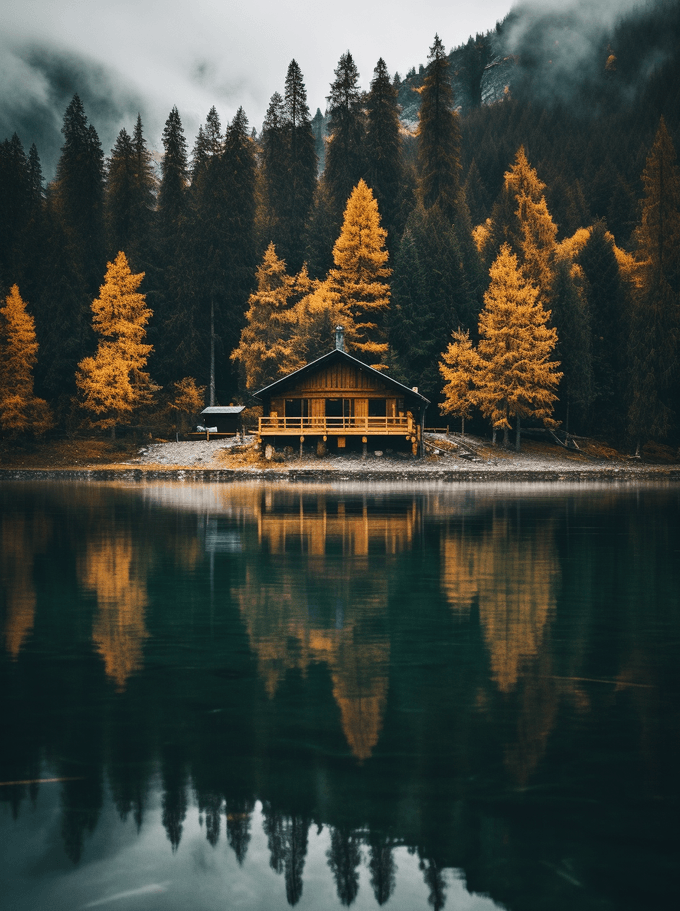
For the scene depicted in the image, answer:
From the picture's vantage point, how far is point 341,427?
2157 inches

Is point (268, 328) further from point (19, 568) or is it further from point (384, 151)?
point (19, 568)

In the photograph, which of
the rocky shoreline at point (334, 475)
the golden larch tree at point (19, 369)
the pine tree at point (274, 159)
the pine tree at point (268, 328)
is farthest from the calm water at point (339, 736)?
the pine tree at point (274, 159)

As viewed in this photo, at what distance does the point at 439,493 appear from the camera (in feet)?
127

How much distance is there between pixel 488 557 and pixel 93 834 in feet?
42.6

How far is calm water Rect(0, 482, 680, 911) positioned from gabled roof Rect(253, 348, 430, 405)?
38.2 metres

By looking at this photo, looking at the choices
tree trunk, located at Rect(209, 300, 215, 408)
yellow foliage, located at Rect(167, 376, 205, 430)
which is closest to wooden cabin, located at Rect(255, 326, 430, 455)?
yellow foliage, located at Rect(167, 376, 205, 430)

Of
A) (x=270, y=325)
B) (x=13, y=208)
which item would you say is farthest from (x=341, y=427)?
(x=13, y=208)

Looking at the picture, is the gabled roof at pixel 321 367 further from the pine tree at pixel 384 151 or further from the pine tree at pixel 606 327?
the pine tree at pixel 384 151

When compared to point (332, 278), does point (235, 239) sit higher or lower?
higher

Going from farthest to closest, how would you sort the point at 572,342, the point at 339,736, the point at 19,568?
the point at 572,342 → the point at 19,568 → the point at 339,736

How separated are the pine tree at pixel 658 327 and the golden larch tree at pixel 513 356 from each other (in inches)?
308

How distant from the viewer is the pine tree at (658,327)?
2474 inches

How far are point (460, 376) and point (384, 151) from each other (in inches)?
1109

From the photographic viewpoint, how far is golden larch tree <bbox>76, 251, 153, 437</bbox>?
61.4 metres
